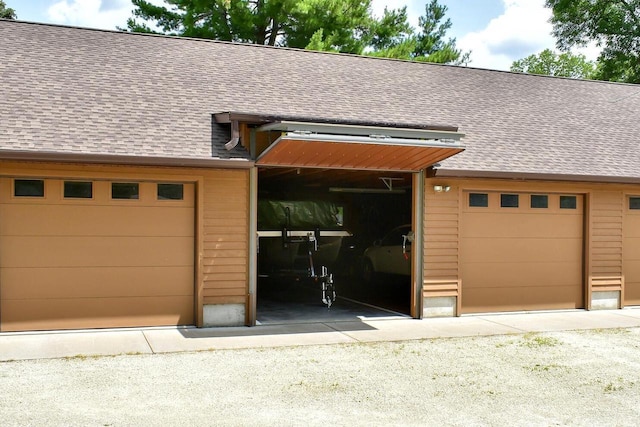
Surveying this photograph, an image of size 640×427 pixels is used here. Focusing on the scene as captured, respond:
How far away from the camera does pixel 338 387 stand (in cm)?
715

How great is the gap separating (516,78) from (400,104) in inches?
178

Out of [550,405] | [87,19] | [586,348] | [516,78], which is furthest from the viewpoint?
[87,19]

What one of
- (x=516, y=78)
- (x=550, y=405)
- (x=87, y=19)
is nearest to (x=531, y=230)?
(x=516, y=78)

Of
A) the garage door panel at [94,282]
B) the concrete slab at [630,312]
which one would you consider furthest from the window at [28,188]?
the concrete slab at [630,312]

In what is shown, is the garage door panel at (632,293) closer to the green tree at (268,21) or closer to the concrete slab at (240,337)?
the concrete slab at (240,337)

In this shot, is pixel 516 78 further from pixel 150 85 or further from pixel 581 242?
pixel 150 85

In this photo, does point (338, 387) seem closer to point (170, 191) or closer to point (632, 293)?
point (170, 191)

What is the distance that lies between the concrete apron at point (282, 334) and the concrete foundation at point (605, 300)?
0.56m

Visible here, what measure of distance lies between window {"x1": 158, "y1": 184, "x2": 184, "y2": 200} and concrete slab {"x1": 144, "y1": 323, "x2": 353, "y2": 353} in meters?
1.92

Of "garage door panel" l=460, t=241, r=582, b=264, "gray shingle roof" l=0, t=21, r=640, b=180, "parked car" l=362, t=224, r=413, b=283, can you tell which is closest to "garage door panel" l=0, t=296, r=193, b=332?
"gray shingle roof" l=0, t=21, r=640, b=180

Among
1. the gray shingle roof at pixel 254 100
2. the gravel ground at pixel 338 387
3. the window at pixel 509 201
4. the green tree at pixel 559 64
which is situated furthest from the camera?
the green tree at pixel 559 64

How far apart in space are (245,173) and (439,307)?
3939 mm

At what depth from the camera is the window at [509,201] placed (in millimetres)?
12260

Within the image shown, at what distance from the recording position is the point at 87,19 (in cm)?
3117
